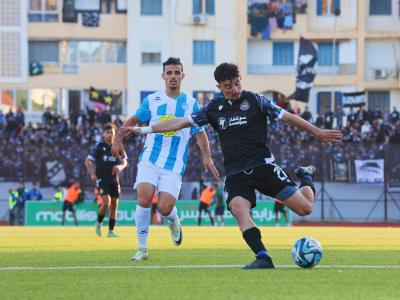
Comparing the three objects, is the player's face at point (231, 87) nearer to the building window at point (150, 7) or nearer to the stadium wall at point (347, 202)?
the stadium wall at point (347, 202)

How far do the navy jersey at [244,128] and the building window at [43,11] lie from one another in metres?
50.4

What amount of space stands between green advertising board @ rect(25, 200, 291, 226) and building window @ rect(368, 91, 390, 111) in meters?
20.6

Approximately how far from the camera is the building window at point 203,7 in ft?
203

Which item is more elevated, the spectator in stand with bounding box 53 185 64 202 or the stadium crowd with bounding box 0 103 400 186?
the stadium crowd with bounding box 0 103 400 186

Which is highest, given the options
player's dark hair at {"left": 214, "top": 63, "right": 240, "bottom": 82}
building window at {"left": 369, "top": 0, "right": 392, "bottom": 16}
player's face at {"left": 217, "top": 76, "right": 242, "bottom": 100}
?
building window at {"left": 369, "top": 0, "right": 392, "bottom": 16}

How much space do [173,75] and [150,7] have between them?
156ft

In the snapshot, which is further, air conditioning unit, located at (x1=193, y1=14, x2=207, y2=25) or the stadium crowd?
air conditioning unit, located at (x1=193, y1=14, x2=207, y2=25)

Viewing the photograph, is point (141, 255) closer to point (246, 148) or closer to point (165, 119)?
point (165, 119)

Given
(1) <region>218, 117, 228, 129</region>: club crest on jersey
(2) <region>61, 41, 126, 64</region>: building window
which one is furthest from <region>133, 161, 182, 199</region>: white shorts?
(2) <region>61, 41, 126, 64</region>: building window

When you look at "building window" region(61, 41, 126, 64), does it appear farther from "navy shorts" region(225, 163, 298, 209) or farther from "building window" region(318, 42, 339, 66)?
"navy shorts" region(225, 163, 298, 209)

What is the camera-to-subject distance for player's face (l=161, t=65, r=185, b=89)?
14625mm

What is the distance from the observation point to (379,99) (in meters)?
62.1

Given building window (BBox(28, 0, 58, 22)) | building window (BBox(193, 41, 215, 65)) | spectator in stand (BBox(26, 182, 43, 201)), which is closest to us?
spectator in stand (BBox(26, 182, 43, 201))

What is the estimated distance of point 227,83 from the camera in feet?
39.4
